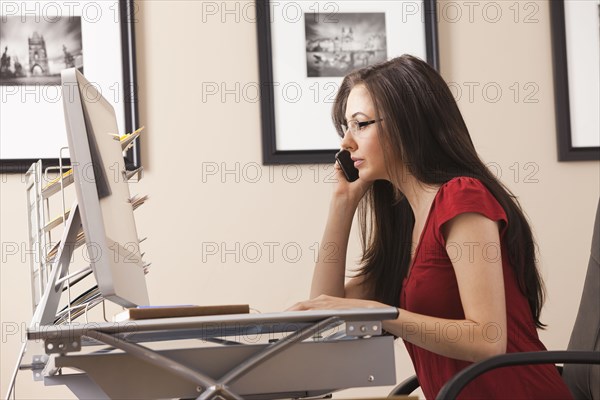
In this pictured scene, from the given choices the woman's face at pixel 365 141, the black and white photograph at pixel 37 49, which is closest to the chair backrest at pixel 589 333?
the woman's face at pixel 365 141

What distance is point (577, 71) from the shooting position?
2.88 m

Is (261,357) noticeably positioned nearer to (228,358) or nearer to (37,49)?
(228,358)

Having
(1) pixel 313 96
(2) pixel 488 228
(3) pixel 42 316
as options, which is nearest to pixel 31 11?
(1) pixel 313 96

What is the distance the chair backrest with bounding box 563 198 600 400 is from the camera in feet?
5.60

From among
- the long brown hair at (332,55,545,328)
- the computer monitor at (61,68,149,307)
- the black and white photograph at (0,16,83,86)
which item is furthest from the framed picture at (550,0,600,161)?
the computer monitor at (61,68,149,307)

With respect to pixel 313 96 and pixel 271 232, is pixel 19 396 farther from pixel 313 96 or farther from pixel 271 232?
pixel 313 96

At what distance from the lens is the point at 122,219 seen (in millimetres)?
1574

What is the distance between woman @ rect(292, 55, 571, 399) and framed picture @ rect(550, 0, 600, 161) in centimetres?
120

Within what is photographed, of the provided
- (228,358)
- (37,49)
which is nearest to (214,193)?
(37,49)

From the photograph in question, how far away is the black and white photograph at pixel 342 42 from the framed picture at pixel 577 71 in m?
0.60

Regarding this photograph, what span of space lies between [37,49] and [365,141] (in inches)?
52.1

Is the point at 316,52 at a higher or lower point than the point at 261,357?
higher

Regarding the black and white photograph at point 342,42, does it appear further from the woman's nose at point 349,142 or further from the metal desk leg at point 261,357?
the metal desk leg at point 261,357

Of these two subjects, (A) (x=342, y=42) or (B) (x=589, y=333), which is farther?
(A) (x=342, y=42)
